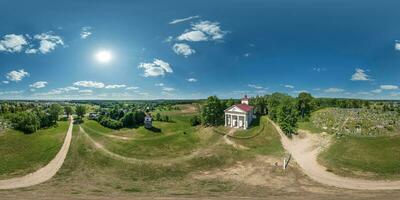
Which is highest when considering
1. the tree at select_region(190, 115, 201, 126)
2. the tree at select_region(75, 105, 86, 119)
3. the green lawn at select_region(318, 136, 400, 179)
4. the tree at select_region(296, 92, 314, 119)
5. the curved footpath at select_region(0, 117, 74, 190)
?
the tree at select_region(296, 92, 314, 119)

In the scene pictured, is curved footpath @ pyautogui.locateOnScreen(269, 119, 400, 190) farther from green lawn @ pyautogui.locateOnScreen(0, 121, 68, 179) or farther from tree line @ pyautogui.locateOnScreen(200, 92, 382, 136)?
green lawn @ pyautogui.locateOnScreen(0, 121, 68, 179)

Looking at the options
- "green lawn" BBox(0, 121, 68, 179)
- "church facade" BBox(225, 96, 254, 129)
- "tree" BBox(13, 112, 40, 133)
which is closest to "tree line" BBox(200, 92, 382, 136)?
"church facade" BBox(225, 96, 254, 129)

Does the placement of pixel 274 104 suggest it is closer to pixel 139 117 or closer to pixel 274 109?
pixel 274 109

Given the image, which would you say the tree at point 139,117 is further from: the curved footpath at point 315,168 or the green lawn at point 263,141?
the curved footpath at point 315,168

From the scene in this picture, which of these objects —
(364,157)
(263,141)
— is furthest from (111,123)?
(364,157)

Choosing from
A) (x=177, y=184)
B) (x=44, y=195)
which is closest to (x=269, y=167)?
(x=177, y=184)

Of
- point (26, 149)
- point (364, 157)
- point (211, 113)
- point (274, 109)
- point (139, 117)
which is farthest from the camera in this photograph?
point (274, 109)
